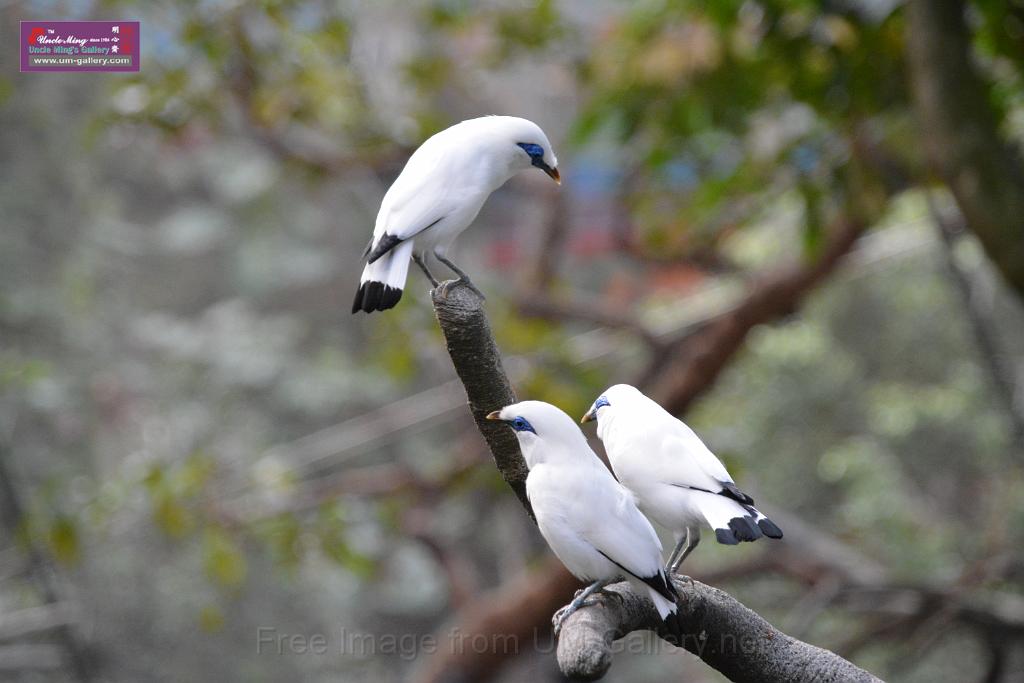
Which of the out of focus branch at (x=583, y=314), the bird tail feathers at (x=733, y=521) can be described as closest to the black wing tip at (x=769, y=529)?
the bird tail feathers at (x=733, y=521)

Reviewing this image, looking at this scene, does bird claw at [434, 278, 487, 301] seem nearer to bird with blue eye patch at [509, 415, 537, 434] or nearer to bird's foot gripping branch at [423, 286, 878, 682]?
bird's foot gripping branch at [423, 286, 878, 682]

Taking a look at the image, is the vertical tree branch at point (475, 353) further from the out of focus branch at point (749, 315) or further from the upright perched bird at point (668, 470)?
the out of focus branch at point (749, 315)

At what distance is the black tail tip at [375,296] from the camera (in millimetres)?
836

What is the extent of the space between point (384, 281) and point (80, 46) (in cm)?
137

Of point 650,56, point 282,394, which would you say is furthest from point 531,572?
point 282,394

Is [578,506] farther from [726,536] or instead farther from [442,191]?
[442,191]

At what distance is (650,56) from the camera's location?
2336 millimetres

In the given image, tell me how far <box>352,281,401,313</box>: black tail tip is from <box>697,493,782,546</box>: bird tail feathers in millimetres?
284

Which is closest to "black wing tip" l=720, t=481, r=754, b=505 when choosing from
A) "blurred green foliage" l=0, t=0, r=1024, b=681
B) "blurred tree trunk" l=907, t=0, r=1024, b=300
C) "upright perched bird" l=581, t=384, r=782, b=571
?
"upright perched bird" l=581, t=384, r=782, b=571

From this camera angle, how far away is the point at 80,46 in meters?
1.94

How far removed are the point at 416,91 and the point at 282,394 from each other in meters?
2.56

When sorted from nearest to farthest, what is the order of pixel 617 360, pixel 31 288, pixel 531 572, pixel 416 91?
1. pixel 531 572
2. pixel 416 91
3. pixel 617 360
4. pixel 31 288

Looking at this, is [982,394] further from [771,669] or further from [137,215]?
[137,215]

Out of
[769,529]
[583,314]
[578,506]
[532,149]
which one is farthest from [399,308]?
[769,529]
